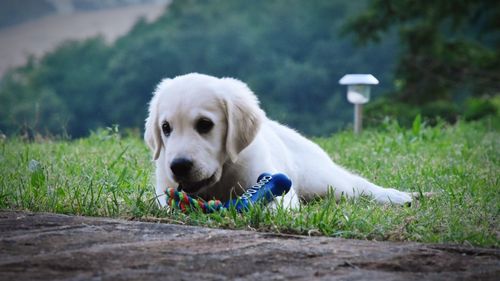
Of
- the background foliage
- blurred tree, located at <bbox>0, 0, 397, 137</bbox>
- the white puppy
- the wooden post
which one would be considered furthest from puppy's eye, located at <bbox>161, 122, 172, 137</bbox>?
blurred tree, located at <bbox>0, 0, 397, 137</bbox>

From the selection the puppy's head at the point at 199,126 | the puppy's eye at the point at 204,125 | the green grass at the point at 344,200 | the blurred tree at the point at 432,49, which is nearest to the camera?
the green grass at the point at 344,200

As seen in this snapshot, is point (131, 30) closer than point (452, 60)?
No

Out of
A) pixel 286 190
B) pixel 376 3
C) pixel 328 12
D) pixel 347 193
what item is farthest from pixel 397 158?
pixel 328 12

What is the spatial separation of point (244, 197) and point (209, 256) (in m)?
1.06

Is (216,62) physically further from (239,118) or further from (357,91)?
(239,118)

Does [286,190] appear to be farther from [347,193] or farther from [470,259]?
[470,259]

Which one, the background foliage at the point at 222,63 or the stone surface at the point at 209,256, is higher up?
the background foliage at the point at 222,63

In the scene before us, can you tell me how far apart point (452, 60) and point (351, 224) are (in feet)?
52.5

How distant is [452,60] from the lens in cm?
1872

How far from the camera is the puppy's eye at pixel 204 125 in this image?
410 cm

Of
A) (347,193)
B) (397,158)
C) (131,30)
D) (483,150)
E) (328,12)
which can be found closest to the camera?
(347,193)

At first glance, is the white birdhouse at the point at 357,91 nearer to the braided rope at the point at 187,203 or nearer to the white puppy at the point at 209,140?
the white puppy at the point at 209,140

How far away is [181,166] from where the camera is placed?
3.90m

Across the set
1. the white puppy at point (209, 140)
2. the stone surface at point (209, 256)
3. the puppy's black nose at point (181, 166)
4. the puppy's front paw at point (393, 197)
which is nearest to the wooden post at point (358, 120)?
the puppy's front paw at point (393, 197)
